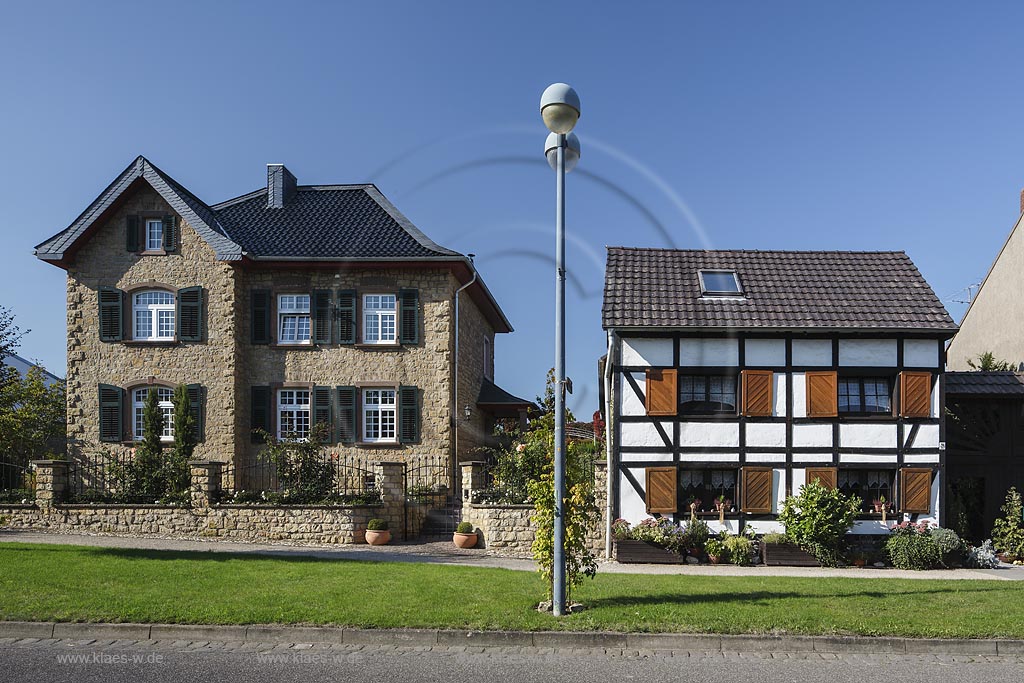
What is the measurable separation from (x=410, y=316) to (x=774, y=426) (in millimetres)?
10067

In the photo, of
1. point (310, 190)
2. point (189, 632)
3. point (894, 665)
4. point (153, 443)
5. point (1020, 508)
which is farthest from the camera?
point (310, 190)

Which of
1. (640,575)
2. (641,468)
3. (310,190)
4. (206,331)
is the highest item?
(310,190)

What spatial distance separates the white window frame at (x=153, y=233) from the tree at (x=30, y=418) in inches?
236

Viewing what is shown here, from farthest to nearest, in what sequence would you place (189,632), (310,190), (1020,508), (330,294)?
(310,190) → (330,294) → (1020,508) → (189,632)

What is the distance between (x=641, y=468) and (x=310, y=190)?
48.1 feet

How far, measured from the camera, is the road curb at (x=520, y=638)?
8859 mm

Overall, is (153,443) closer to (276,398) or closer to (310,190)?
(276,398)

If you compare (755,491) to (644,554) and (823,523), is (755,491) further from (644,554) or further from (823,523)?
(644,554)

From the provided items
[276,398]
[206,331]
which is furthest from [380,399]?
[206,331]

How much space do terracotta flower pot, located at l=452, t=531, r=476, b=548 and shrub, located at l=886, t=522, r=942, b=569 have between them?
26.9 ft

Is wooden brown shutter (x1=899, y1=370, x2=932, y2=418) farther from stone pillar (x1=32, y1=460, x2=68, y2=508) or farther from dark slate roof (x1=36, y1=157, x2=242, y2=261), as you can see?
stone pillar (x1=32, y1=460, x2=68, y2=508)

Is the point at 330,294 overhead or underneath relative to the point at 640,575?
overhead

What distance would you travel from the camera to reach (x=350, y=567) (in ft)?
45.3

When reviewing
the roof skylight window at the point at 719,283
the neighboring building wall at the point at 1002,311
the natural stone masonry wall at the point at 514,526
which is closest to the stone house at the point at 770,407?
the natural stone masonry wall at the point at 514,526
